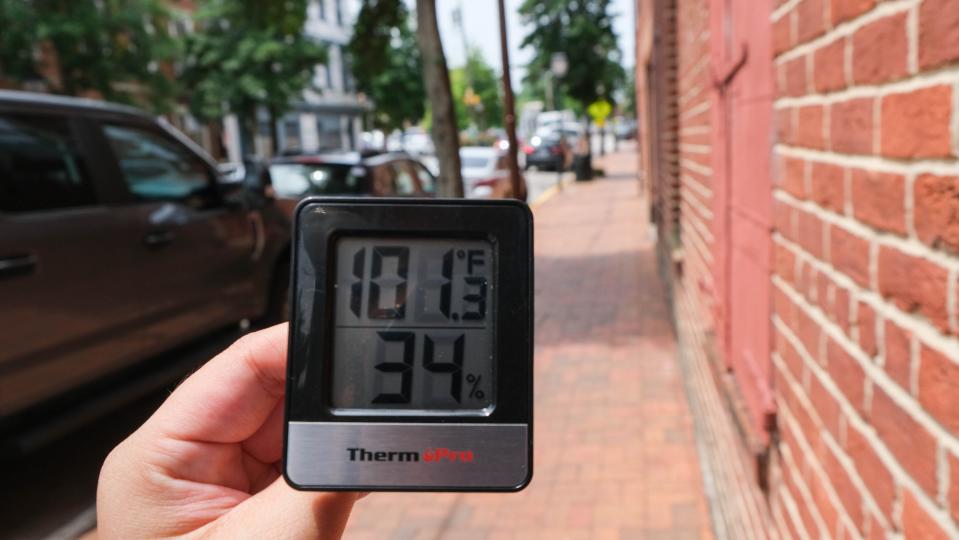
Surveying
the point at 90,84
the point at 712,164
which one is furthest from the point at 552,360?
the point at 90,84

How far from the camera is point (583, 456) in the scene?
4.49 m

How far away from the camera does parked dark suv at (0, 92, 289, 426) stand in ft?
13.8

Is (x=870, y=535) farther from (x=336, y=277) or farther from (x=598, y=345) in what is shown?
(x=598, y=345)

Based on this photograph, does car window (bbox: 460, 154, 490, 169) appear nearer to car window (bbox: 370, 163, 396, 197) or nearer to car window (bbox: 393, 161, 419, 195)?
car window (bbox: 393, 161, 419, 195)

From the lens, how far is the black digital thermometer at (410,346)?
3.28ft

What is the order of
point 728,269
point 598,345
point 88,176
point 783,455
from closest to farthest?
point 783,455, point 728,269, point 88,176, point 598,345

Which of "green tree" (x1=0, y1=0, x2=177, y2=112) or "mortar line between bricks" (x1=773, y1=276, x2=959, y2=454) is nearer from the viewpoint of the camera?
"mortar line between bricks" (x1=773, y1=276, x2=959, y2=454)

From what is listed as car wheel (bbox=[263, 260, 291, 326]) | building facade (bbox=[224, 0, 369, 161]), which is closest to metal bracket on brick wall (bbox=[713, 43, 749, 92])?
car wheel (bbox=[263, 260, 291, 326])

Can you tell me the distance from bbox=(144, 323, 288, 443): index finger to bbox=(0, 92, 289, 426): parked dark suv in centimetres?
335

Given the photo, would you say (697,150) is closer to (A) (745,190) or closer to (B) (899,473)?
(A) (745,190)

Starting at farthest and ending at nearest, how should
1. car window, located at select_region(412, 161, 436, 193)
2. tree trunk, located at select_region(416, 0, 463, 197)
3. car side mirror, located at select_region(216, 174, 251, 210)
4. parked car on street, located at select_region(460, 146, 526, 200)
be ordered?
parked car on street, located at select_region(460, 146, 526, 200), car window, located at select_region(412, 161, 436, 193), tree trunk, located at select_region(416, 0, 463, 197), car side mirror, located at select_region(216, 174, 251, 210)

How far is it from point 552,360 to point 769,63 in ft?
13.9

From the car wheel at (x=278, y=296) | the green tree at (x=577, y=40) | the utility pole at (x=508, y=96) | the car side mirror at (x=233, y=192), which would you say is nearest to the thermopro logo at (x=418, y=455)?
the car side mirror at (x=233, y=192)

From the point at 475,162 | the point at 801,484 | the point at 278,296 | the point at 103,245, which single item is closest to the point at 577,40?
the point at 475,162
